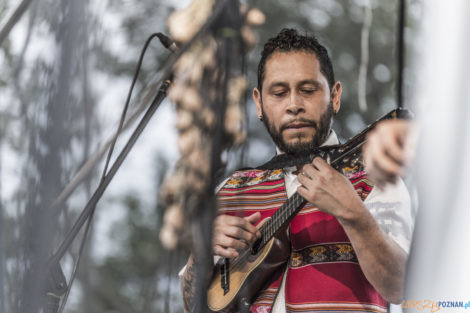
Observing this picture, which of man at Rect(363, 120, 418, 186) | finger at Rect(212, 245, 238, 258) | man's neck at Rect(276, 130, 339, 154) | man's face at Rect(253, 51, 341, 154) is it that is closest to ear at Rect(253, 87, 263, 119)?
man's face at Rect(253, 51, 341, 154)

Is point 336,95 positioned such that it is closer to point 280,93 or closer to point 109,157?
point 280,93

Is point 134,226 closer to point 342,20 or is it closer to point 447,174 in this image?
point 447,174

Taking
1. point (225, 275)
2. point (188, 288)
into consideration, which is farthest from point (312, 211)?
point (188, 288)

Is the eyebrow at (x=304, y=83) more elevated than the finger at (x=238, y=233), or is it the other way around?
the eyebrow at (x=304, y=83)

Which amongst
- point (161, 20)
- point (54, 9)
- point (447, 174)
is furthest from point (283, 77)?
point (447, 174)

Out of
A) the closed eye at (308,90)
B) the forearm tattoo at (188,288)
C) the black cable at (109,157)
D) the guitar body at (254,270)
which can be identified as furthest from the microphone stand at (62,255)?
the closed eye at (308,90)

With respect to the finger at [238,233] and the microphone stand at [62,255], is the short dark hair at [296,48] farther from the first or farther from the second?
Answer: the microphone stand at [62,255]

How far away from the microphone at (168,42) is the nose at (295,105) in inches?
9.3

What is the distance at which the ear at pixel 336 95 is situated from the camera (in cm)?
81

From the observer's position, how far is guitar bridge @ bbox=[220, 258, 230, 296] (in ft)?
2.12

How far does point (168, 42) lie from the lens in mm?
613

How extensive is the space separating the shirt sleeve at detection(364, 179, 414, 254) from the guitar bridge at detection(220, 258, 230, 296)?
202 millimetres

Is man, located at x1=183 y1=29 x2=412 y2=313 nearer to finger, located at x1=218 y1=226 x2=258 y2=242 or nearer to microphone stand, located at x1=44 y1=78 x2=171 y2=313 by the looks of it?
finger, located at x1=218 y1=226 x2=258 y2=242

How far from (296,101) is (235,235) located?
8.5 inches
